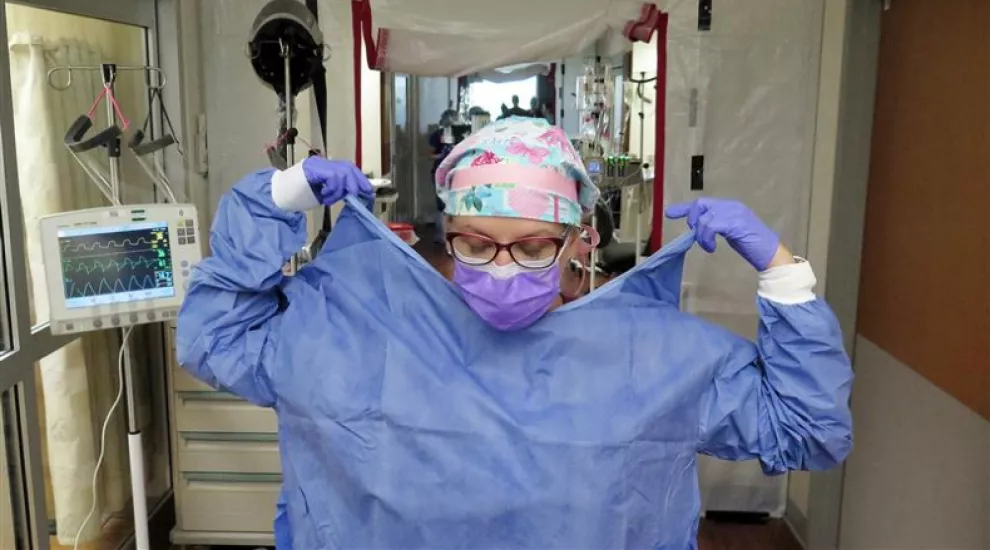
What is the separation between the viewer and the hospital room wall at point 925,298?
1688mm

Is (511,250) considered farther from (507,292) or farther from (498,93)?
(498,93)

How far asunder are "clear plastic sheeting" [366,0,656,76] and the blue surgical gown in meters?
1.32

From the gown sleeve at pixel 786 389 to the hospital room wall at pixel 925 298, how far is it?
63cm

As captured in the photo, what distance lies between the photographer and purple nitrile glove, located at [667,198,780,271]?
A: 46.7 inches

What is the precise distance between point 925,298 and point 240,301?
1506mm

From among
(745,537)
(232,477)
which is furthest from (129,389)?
(745,537)

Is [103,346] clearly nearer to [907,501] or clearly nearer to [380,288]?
[380,288]

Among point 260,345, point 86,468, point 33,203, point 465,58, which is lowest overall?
point 86,468

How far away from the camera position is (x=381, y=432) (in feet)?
3.88

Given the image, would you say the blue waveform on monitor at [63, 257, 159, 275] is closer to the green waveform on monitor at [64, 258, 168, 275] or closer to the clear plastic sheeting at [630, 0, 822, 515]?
the green waveform on monitor at [64, 258, 168, 275]

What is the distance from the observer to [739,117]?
264cm

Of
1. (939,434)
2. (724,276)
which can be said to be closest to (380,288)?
(939,434)

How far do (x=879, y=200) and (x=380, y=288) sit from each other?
1546 mm

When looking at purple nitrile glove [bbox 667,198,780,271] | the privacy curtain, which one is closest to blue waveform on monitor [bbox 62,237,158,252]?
the privacy curtain
